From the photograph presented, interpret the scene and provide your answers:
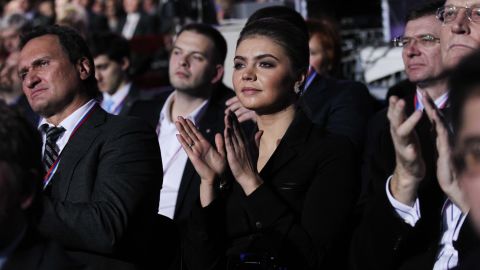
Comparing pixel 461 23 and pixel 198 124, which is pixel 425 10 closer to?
pixel 461 23

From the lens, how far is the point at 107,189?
11.1 ft

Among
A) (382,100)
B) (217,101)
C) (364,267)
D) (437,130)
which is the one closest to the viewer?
(437,130)

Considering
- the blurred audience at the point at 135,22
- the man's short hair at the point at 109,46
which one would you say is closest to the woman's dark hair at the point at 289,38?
the man's short hair at the point at 109,46

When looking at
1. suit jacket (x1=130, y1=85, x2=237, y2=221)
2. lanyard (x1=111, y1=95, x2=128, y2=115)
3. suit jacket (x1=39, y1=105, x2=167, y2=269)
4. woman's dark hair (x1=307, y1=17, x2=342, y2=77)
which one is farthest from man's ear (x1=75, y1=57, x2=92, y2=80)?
lanyard (x1=111, y1=95, x2=128, y2=115)

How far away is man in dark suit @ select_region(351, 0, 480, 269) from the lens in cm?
287

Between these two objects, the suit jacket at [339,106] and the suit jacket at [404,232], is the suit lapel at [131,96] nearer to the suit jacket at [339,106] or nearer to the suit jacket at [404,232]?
the suit jacket at [339,106]

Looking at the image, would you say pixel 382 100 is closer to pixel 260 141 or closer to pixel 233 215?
pixel 260 141

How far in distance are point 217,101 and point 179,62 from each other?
0.39 m

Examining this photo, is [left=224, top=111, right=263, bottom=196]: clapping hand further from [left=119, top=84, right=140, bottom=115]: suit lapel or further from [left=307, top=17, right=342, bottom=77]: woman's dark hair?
[left=119, top=84, right=140, bottom=115]: suit lapel

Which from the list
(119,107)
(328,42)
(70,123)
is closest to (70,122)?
(70,123)

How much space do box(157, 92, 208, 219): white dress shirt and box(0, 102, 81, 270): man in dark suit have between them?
2.53 m

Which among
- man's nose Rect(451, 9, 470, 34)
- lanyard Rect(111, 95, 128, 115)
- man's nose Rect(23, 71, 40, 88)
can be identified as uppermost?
man's nose Rect(451, 9, 470, 34)

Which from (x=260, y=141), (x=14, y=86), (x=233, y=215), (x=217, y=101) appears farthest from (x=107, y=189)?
(x=14, y=86)

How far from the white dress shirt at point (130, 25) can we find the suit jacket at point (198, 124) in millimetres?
6463
